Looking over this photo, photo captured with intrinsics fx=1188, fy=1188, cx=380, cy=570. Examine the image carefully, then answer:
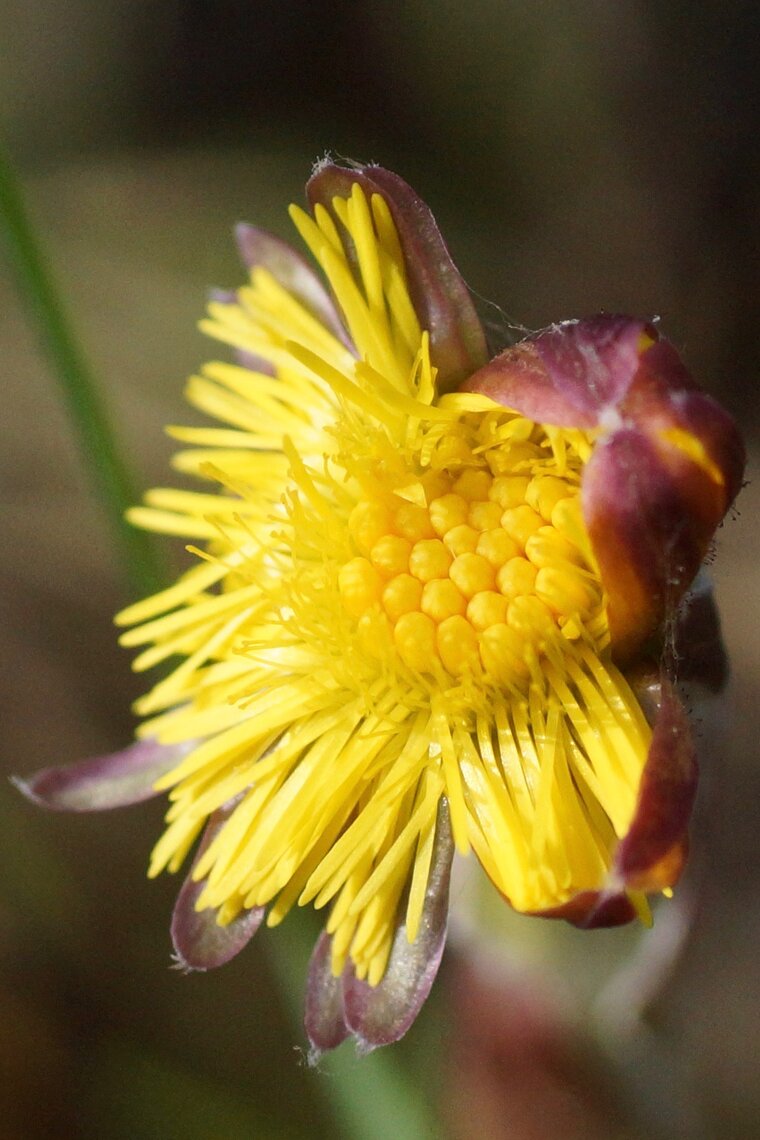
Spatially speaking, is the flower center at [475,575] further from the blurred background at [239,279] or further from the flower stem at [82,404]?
the blurred background at [239,279]

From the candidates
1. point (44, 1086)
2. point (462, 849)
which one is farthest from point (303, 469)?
point (44, 1086)

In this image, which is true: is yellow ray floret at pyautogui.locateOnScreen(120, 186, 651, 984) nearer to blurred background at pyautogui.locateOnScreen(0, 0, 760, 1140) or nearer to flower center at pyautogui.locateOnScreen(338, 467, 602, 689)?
flower center at pyautogui.locateOnScreen(338, 467, 602, 689)

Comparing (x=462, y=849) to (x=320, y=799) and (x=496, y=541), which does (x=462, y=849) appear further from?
(x=496, y=541)

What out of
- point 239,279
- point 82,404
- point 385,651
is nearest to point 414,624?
point 385,651

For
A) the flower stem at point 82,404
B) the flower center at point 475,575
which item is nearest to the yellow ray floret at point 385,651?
the flower center at point 475,575

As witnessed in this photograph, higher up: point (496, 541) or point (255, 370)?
point (255, 370)

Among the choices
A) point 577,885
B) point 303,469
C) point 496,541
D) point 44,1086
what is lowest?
point 44,1086

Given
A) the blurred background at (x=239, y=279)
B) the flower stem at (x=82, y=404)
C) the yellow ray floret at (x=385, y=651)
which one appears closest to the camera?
the yellow ray floret at (x=385, y=651)
